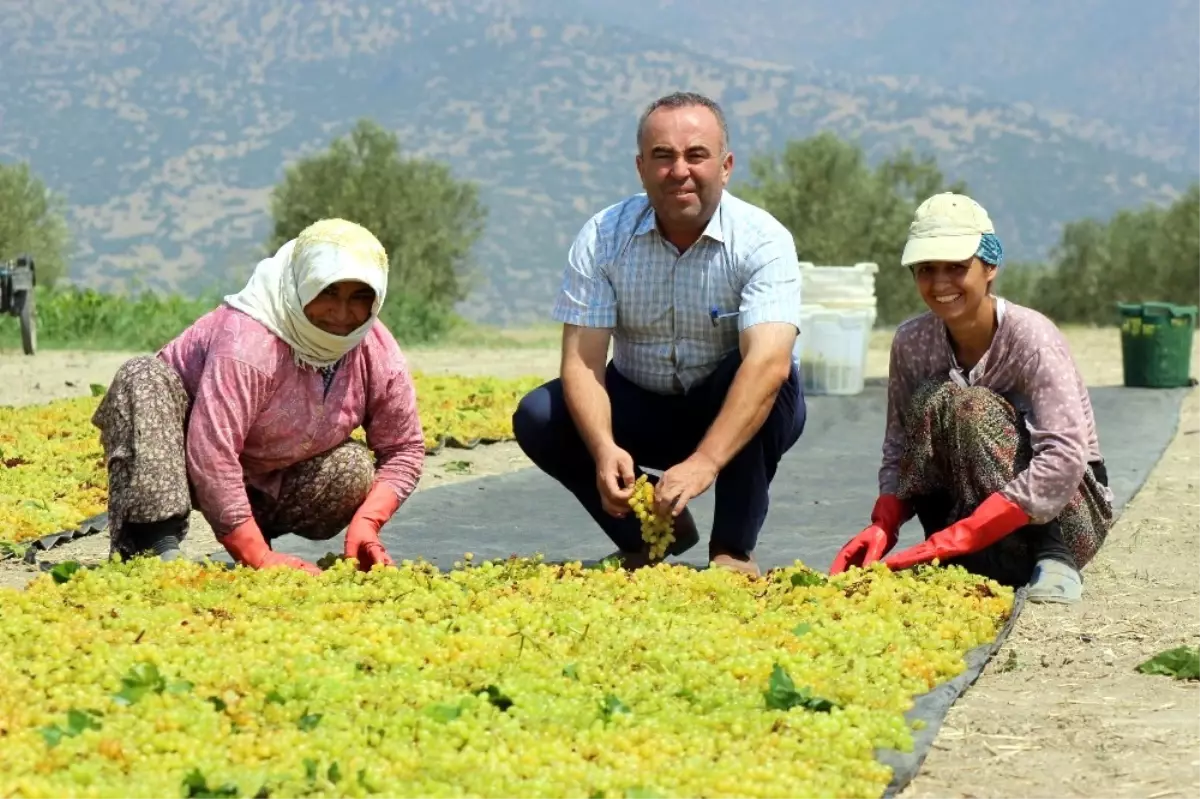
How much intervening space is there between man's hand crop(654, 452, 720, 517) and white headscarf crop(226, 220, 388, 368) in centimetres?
100

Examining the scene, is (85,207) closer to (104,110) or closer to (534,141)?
(104,110)

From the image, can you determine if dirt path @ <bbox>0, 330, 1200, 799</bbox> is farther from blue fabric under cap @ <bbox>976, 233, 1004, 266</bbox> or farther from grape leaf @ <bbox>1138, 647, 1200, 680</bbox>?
blue fabric under cap @ <bbox>976, 233, 1004, 266</bbox>

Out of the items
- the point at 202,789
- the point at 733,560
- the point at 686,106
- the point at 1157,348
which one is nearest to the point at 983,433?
the point at 733,560

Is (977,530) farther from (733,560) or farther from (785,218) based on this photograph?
(785,218)

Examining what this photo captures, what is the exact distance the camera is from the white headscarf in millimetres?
4941

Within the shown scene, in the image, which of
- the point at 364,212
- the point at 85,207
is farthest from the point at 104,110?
the point at 364,212

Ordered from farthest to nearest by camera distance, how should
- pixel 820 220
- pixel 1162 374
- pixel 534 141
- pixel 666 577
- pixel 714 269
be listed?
pixel 534 141, pixel 820 220, pixel 1162 374, pixel 714 269, pixel 666 577

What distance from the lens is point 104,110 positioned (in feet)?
648

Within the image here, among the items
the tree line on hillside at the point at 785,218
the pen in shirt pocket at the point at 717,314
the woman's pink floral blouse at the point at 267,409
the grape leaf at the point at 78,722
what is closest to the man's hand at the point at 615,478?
the pen in shirt pocket at the point at 717,314

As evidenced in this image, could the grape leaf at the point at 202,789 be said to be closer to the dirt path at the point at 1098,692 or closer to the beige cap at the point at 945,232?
the dirt path at the point at 1098,692

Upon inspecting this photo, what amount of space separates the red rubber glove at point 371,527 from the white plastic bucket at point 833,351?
657 centimetres

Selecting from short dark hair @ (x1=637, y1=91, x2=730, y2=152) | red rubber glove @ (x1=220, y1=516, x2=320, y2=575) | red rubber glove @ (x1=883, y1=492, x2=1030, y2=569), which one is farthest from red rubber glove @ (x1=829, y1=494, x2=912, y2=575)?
red rubber glove @ (x1=220, y1=516, x2=320, y2=575)

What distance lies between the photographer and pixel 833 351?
11.6 metres

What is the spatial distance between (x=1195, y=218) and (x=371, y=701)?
4532 centimetres
